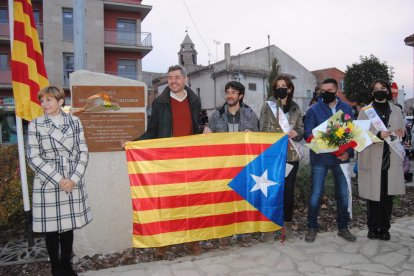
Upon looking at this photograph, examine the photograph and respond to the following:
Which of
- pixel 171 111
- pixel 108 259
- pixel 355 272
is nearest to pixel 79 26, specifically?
pixel 171 111

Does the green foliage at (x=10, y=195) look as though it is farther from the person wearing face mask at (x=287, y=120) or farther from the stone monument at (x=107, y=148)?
the person wearing face mask at (x=287, y=120)

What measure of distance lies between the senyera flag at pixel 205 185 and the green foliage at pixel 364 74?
29464mm

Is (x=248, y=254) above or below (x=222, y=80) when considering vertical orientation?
below

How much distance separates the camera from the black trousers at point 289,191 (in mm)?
4496

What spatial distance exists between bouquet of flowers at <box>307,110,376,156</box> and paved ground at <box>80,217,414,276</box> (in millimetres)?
1214

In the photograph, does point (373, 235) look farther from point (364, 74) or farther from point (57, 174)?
point (364, 74)

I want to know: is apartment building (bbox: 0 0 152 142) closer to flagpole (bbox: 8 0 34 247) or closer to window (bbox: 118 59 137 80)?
window (bbox: 118 59 137 80)

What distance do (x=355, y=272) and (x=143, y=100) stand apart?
3094mm

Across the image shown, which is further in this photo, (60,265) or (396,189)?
(396,189)

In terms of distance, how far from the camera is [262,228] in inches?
169

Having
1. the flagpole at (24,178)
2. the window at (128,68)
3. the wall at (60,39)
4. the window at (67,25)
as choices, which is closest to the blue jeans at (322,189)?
the flagpole at (24,178)

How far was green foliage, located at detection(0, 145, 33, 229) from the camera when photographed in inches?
182

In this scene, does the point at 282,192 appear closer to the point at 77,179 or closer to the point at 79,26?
the point at 77,179

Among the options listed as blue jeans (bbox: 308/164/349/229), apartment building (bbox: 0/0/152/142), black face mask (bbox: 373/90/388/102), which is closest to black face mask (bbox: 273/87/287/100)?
blue jeans (bbox: 308/164/349/229)
